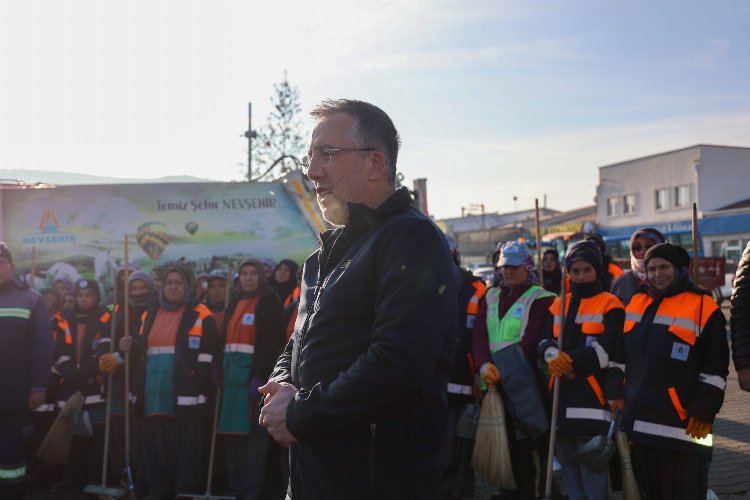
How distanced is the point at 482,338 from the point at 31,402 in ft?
12.2

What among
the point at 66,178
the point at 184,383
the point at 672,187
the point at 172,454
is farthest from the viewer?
the point at 672,187

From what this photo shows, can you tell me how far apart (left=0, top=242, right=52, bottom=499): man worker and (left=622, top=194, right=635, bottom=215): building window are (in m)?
46.1

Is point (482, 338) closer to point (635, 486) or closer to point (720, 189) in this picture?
point (635, 486)

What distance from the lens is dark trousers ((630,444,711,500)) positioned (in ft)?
12.9

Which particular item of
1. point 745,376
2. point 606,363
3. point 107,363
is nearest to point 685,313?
point 745,376

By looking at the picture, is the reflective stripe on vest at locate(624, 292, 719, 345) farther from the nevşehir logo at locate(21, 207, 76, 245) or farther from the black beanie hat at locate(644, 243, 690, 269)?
the nevşehir logo at locate(21, 207, 76, 245)

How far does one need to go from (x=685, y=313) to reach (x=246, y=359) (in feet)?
11.9

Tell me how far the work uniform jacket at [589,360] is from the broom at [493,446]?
0.65m

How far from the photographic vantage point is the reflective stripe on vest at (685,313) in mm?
4027

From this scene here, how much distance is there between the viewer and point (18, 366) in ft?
18.2

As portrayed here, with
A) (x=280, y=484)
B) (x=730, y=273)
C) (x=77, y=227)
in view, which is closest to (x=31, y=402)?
(x=280, y=484)

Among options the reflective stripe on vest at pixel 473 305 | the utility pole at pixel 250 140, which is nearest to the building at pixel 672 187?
the utility pole at pixel 250 140

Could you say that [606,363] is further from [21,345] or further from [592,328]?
[21,345]

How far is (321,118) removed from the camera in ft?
7.61
